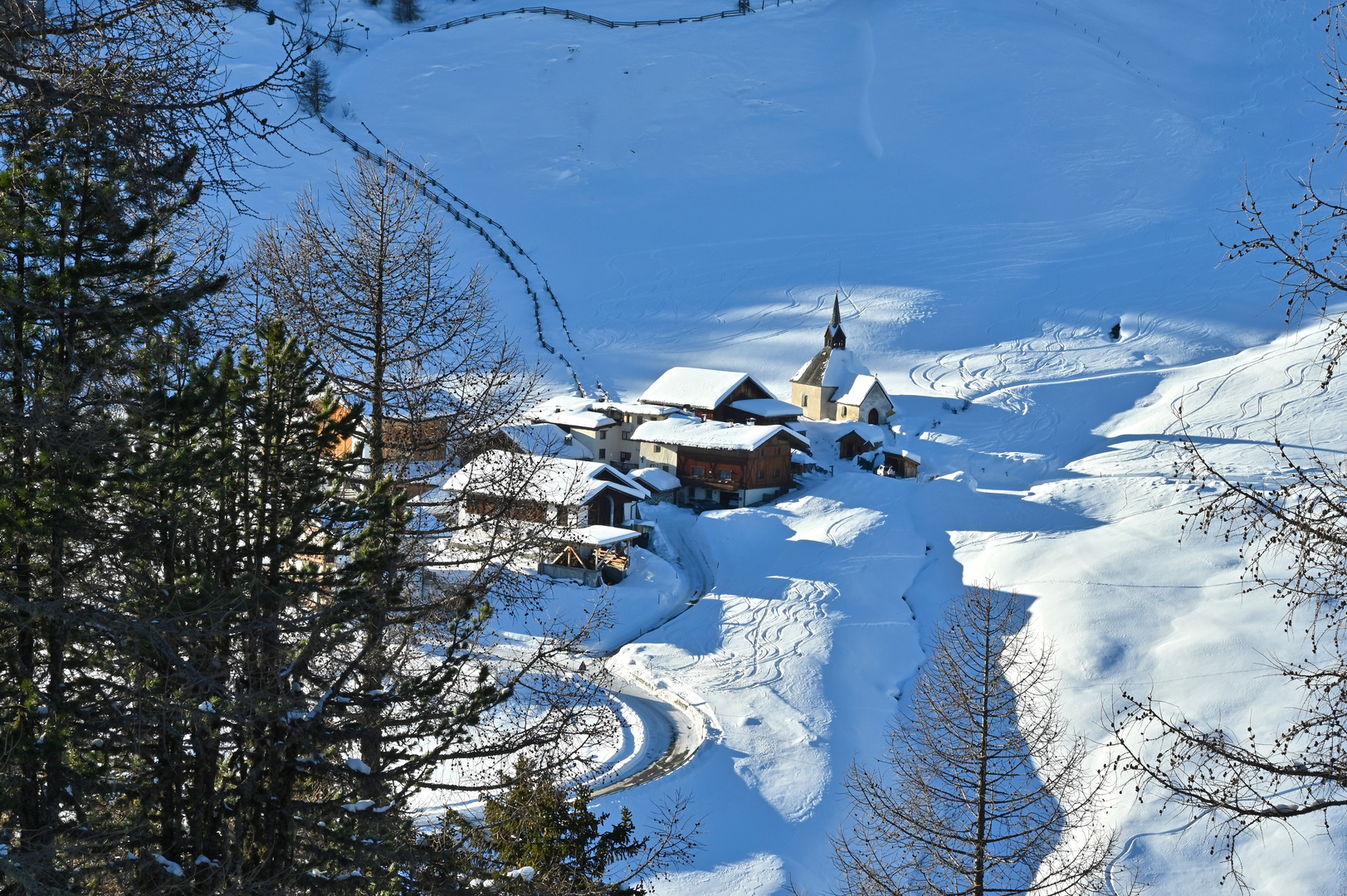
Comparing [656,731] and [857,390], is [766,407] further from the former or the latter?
[656,731]

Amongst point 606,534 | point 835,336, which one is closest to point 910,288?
point 835,336

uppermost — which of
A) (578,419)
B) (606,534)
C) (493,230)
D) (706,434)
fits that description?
(493,230)

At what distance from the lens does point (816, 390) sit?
4775cm

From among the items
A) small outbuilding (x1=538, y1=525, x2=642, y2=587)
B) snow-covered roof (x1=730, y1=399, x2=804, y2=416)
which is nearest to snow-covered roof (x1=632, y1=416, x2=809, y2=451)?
snow-covered roof (x1=730, y1=399, x2=804, y2=416)

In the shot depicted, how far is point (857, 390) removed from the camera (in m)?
46.8

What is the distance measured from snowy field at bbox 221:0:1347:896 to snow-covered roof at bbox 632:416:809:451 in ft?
10.0

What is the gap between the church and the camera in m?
46.3

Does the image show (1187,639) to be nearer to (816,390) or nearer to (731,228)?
(816,390)

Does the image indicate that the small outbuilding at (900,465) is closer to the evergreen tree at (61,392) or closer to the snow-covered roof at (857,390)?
the snow-covered roof at (857,390)

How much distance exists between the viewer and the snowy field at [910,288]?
21516mm

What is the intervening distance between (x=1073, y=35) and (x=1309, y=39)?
1937 centimetres

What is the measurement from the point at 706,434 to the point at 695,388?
6.42 meters

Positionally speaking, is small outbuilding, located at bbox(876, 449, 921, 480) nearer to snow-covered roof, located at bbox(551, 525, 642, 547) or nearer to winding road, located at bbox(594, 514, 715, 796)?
snow-covered roof, located at bbox(551, 525, 642, 547)

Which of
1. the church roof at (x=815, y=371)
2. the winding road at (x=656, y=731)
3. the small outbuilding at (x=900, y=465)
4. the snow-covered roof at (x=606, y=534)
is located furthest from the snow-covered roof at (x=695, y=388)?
the winding road at (x=656, y=731)
